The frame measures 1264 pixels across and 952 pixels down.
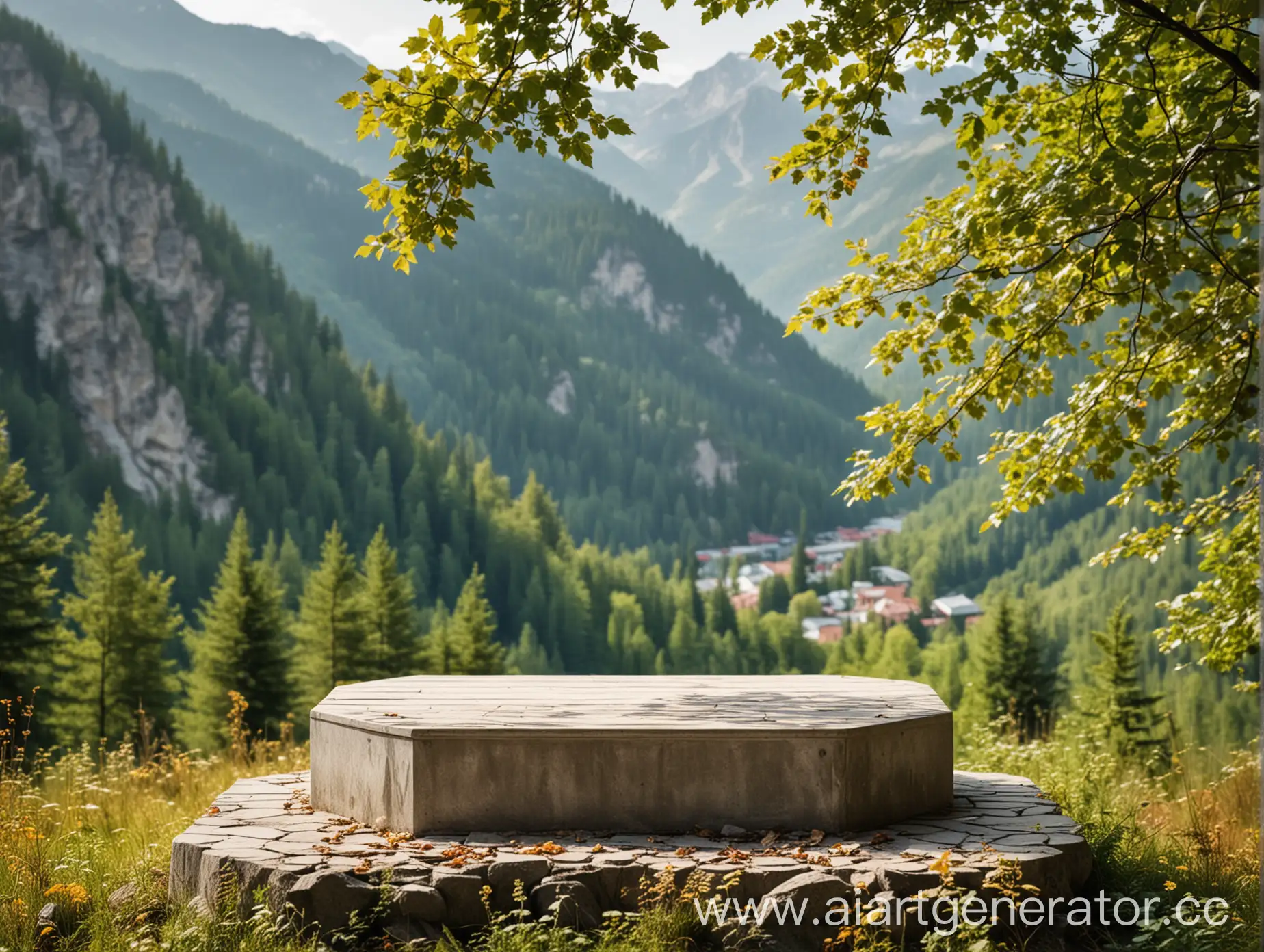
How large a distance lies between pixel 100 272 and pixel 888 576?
95.5 m

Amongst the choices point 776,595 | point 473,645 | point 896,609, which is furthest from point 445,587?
point 473,645

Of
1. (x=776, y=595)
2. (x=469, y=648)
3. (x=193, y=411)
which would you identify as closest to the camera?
(x=469, y=648)

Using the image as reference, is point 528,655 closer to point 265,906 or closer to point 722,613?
point 722,613

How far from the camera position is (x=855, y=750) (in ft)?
22.6

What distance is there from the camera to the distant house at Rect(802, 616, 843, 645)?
366ft

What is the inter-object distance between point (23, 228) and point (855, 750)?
124639 mm

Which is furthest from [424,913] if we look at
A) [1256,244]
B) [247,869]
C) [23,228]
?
[23,228]

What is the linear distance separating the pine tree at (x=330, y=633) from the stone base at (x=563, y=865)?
32.1 meters

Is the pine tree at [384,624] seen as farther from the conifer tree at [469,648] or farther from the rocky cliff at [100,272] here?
the rocky cliff at [100,272]

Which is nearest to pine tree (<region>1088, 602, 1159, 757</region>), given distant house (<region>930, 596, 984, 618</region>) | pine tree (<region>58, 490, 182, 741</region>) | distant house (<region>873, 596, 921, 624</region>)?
pine tree (<region>58, 490, 182, 741</region>)

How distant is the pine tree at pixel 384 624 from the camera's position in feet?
143

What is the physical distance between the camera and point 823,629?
116m

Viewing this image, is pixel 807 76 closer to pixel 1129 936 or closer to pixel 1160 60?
pixel 1160 60

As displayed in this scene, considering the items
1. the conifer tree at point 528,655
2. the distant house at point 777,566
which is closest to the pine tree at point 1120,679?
the conifer tree at point 528,655
